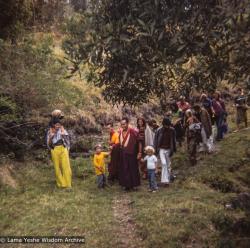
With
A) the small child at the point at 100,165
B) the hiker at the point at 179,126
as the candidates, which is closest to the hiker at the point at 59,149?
the small child at the point at 100,165

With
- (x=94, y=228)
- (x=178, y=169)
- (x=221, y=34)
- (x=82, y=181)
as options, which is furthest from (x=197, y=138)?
(x=221, y=34)

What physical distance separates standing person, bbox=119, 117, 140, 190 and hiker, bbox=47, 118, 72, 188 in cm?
175

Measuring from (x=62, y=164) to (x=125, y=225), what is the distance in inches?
164

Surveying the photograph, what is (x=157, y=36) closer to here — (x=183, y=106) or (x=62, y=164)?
(x=62, y=164)

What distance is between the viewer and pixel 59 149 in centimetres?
1445

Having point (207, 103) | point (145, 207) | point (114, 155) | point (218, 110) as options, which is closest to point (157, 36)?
point (145, 207)

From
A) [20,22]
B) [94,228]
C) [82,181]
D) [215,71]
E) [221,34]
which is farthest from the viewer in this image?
[20,22]

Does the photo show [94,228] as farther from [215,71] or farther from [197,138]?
[197,138]

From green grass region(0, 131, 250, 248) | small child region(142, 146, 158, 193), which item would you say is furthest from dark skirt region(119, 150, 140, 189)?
small child region(142, 146, 158, 193)

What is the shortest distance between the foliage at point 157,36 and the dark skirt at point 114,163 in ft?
24.4

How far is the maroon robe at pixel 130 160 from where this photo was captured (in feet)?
46.2

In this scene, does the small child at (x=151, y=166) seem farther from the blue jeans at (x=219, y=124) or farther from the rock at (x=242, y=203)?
the blue jeans at (x=219, y=124)

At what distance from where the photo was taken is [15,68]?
16.3m

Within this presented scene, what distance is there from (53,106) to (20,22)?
3.39 m
